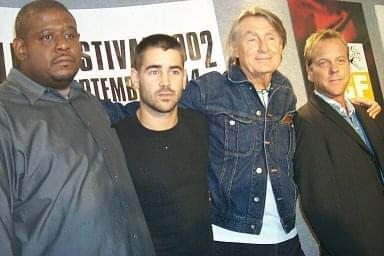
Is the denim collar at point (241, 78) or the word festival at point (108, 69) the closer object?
the denim collar at point (241, 78)

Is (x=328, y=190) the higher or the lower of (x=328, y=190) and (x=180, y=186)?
the lower

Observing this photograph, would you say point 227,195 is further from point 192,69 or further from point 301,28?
point 301,28

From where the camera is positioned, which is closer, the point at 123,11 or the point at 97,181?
the point at 97,181

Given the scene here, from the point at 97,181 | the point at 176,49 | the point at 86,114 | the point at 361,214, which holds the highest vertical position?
the point at 176,49

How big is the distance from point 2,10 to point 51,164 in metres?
0.70

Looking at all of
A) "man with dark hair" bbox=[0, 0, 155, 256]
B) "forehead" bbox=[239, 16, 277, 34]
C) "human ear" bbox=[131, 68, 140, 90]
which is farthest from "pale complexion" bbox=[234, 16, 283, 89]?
"man with dark hair" bbox=[0, 0, 155, 256]

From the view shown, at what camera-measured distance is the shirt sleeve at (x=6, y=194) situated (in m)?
0.93

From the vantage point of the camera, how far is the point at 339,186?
145 cm

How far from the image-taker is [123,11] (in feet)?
5.36

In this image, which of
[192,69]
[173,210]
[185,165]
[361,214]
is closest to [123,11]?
[192,69]

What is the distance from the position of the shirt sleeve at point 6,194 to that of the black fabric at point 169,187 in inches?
13.3

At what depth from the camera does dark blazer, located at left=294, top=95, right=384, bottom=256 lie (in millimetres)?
1425

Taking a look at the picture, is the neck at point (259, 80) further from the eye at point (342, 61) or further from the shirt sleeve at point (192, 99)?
the eye at point (342, 61)

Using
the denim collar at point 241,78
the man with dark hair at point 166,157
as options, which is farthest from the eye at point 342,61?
the man with dark hair at point 166,157
